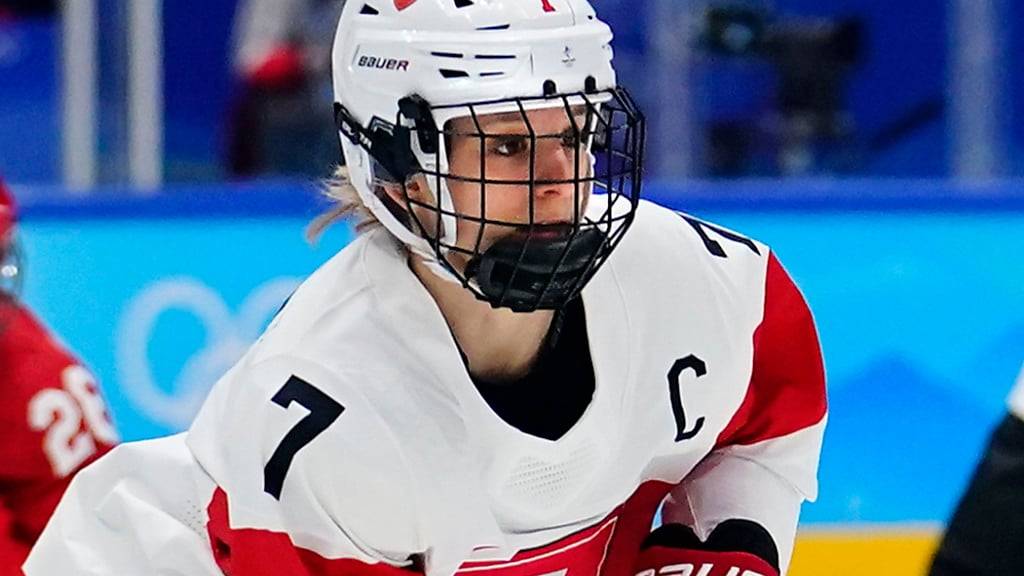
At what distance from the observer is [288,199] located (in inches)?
167

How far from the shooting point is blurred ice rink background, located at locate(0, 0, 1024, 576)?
13.2 ft

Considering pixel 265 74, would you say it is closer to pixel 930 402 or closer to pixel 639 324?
pixel 930 402

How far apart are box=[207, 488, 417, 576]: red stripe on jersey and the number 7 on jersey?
0.05 metres

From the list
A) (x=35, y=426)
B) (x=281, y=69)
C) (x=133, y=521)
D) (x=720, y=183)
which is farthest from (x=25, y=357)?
(x=281, y=69)

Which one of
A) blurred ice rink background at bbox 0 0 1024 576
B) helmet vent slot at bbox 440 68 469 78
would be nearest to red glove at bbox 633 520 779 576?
helmet vent slot at bbox 440 68 469 78

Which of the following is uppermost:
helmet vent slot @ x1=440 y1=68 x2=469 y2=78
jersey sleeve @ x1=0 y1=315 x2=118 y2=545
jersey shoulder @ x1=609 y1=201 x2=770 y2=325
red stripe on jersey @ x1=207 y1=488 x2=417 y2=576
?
helmet vent slot @ x1=440 y1=68 x2=469 y2=78

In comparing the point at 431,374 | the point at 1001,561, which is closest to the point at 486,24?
the point at 431,374

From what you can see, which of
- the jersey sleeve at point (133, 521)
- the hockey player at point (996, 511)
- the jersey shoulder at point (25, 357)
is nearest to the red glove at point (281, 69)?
the jersey shoulder at point (25, 357)

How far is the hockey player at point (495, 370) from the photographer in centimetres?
211

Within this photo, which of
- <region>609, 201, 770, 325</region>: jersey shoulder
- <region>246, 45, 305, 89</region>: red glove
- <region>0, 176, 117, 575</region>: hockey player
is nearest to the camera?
<region>609, 201, 770, 325</region>: jersey shoulder

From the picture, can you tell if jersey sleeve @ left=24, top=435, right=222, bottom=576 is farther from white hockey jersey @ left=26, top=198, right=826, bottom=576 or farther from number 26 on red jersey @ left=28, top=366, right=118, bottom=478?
number 26 on red jersey @ left=28, top=366, right=118, bottom=478

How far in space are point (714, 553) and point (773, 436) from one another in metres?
0.17

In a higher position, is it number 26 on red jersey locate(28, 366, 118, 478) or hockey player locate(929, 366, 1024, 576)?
hockey player locate(929, 366, 1024, 576)

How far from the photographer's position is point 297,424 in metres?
2.12
